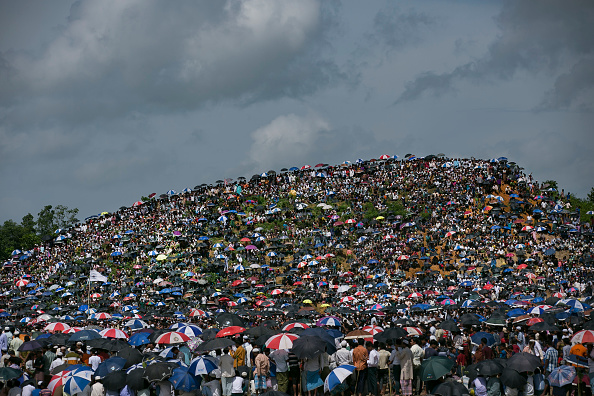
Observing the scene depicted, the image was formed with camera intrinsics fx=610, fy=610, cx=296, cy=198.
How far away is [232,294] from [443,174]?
1018 inches

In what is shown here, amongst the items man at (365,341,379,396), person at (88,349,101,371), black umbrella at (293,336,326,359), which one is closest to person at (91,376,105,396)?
A: person at (88,349,101,371)

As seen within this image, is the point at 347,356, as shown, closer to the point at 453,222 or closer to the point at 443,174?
the point at 453,222

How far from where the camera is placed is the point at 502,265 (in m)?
43.3

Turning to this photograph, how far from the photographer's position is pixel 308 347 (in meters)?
14.6

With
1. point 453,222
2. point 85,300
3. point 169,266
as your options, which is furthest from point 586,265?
point 85,300

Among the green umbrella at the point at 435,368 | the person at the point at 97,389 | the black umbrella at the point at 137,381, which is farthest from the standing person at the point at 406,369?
the person at the point at 97,389

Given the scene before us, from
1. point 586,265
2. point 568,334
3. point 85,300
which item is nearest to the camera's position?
point 568,334

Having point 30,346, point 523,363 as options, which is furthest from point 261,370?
point 30,346

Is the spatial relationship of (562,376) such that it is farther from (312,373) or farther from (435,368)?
(312,373)

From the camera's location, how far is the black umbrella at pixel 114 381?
12969 millimetres

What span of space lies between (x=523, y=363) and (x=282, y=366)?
5.83 m

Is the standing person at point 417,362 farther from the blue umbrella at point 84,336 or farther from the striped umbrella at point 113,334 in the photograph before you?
the blue umbrella at point 84,336

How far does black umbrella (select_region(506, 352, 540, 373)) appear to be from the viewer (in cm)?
1309

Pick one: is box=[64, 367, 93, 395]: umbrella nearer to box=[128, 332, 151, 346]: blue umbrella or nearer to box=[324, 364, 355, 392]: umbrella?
box=[324, 364, 355, 392]: umbrella
